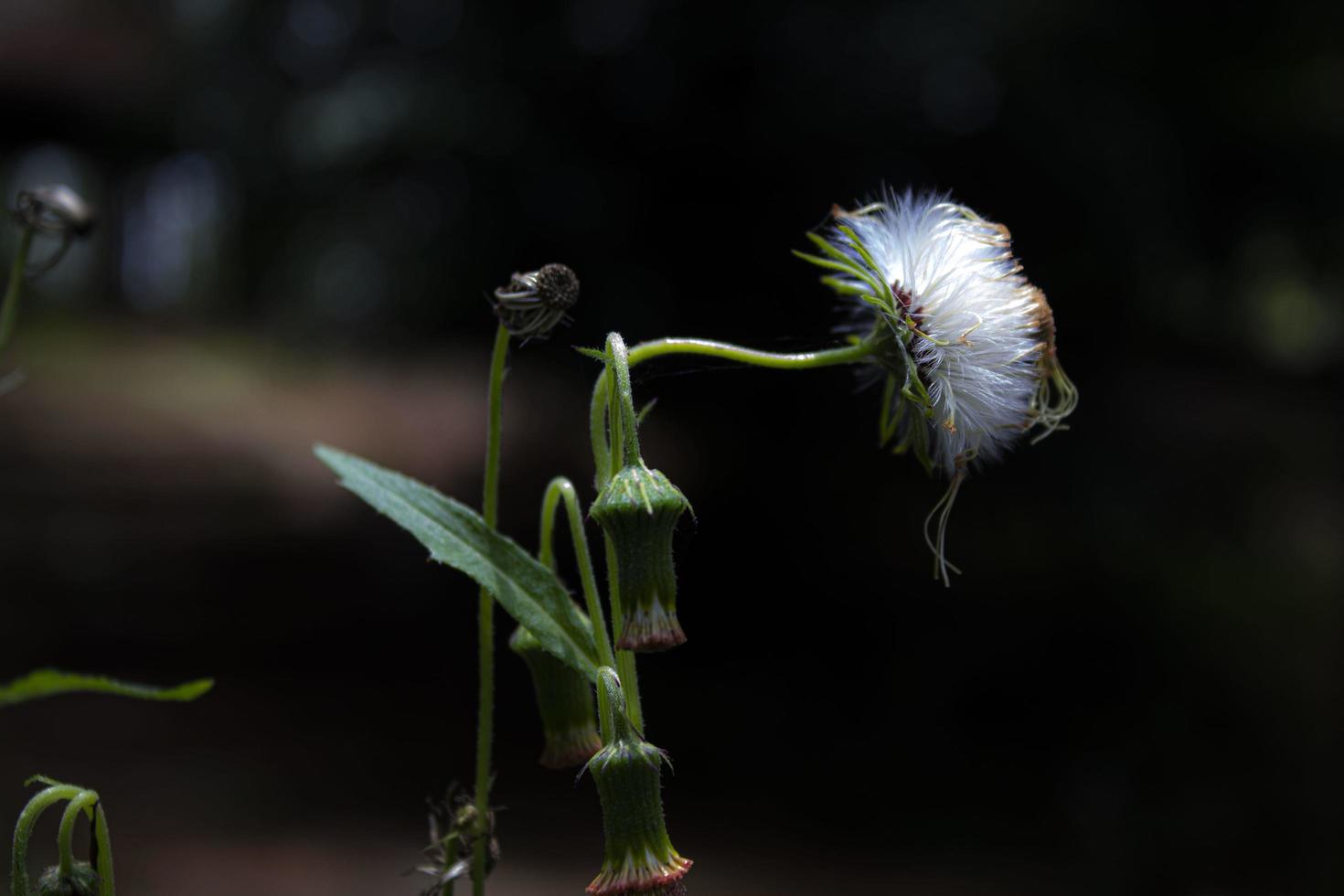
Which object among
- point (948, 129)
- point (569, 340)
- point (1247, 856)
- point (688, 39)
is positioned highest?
point (688, 39)

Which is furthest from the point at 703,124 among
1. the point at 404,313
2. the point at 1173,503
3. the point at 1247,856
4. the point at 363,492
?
the point at 363,492

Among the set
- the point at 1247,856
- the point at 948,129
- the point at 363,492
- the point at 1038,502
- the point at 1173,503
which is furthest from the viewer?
the point at 1173,503

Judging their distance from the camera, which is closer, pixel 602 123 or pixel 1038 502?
pixel 602 123

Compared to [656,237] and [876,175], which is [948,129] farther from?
[656,237]

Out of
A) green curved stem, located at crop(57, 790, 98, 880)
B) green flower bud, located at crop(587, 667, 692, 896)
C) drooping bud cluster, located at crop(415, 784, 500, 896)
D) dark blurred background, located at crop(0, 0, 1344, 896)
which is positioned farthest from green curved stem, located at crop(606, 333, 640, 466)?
dark blurred background, located at crop(0, 0, 1344, 896)

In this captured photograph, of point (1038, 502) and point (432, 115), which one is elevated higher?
point (432, 115)

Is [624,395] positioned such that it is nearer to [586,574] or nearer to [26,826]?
[586,574]

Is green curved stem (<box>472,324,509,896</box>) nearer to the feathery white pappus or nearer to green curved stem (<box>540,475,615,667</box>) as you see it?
green curved stem (<box>540,475,615,667</box>)
